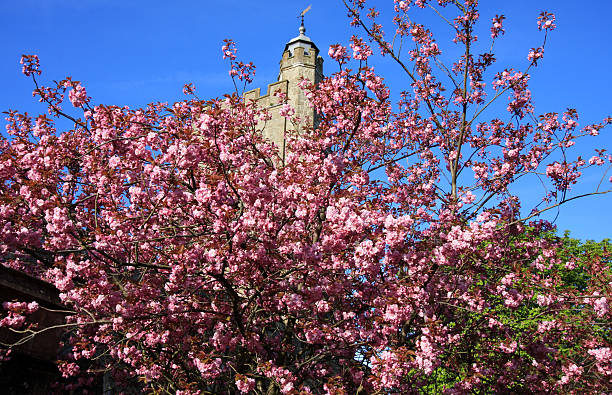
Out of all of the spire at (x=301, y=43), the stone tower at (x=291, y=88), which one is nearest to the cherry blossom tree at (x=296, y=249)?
the stone tower at (x=291, y=88)

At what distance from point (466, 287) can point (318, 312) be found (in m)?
2.58

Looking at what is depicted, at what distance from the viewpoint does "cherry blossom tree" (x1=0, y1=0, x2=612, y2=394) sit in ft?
22.5

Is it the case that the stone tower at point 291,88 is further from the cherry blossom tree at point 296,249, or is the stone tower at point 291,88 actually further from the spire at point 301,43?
the cherry blossom tree at point 296,249

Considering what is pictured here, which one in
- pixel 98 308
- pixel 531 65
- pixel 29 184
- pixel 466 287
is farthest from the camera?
pixel 531 65

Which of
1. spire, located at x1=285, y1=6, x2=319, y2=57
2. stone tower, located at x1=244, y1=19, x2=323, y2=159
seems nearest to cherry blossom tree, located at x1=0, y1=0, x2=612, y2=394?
stone tower, located at x1=244, y1=19, x2=323, y2=159

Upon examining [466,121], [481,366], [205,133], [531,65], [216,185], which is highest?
[531,65]

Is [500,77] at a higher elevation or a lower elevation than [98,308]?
higher

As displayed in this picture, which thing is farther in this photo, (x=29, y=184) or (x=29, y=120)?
(x=29, y=120)

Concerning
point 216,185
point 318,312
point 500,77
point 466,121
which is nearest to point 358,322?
point 318,312

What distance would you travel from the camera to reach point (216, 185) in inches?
270

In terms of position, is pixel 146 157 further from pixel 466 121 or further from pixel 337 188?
pixel 466 121

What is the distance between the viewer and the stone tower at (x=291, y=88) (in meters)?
26.8

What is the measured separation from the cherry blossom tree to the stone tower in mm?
16110

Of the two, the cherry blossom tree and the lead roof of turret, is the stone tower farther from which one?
the cherry blossom tree
